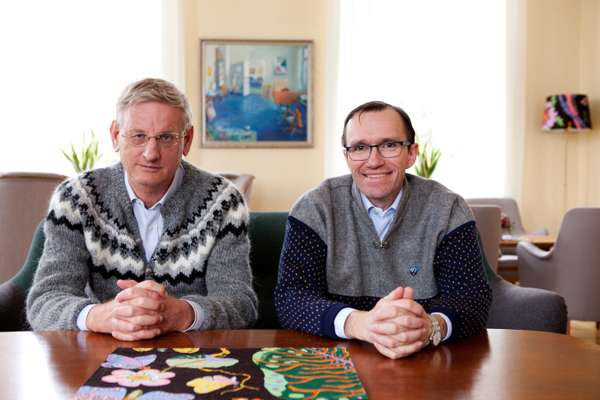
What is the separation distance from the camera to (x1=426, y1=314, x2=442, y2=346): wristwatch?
4.62 feet

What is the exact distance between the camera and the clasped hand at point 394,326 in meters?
1.31

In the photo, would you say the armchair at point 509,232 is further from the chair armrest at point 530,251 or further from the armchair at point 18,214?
the armchair at point 18,214

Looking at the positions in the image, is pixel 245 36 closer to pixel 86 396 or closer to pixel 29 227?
pixel 29 227

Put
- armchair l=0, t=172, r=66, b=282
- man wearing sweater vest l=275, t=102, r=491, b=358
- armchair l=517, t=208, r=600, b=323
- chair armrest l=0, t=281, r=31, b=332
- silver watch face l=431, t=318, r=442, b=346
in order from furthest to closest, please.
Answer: armchair l=517, t=208, r=600, b=323 → armchair l=0, t=172, r=66, b=282 → chair armrest l=0, t=281, r=31, b=332 → man wearing sweater vest l=275, t=102, r=491, b=358 → silver watch face l=431, t=318, r=442, b=346

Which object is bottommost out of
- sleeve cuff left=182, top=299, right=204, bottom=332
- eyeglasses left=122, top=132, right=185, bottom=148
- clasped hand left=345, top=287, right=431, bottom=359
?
sleeve cuff left=182, top=299, right=204, bottom=332

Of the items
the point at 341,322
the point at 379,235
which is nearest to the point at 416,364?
the point at 341,322

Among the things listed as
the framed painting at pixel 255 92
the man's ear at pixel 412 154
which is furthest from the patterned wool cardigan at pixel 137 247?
the framed painting at pixel 255 92

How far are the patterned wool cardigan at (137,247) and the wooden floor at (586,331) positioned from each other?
3.61 m

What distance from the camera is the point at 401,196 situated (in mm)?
1919

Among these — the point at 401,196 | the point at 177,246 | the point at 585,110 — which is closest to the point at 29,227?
the point at 177,246

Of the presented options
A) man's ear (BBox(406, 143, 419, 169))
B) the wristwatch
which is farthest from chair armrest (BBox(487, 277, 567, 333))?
the wristwatch

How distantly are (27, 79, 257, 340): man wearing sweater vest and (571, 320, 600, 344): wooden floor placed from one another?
11.9 ft

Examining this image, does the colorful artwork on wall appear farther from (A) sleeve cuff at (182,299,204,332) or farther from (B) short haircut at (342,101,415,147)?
(B) short haircut at (342,101,415,147)

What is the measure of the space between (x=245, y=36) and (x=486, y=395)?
5.61 meters
